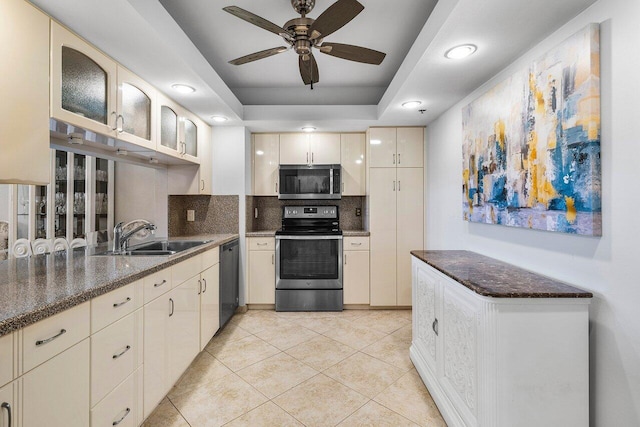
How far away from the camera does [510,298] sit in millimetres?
1310

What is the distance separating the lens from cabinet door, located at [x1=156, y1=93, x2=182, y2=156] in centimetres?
243

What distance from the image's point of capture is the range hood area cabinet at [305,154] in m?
3.81

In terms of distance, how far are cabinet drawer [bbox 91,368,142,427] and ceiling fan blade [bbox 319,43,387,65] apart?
82.6 inches

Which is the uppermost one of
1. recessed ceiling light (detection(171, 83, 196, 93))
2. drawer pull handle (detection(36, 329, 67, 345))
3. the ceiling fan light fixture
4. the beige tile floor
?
the ceiling fan light fixture

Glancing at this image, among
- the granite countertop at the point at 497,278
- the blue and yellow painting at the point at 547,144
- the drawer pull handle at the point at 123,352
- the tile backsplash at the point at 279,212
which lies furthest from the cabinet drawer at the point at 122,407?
the tile backsplash at the point at 279,212

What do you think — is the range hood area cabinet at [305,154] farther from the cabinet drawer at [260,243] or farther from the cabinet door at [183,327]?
the cabinet door at [183,327]

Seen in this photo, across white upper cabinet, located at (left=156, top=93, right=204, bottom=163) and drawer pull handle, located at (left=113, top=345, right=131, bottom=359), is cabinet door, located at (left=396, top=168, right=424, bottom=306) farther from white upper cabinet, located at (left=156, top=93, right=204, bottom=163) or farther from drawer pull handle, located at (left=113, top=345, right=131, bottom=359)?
drawer pull handle, located at (left=113, top=345, right=131, bottom=359)

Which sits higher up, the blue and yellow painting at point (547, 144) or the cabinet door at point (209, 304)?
the blue and yellow painting at point (547, 144)

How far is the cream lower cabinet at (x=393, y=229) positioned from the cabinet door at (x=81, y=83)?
2.58 meters

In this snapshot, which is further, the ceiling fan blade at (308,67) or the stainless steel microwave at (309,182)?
the stainless steel microwave at (309,182)

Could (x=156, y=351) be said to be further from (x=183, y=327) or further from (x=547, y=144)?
(x=547, y=144)

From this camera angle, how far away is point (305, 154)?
381 cm

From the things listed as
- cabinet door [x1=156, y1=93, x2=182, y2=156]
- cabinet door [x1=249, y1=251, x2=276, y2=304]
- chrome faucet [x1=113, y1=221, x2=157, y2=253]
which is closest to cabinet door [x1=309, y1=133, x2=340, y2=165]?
cabinet door [x1=249, y1=251, x2=276, y2=304]

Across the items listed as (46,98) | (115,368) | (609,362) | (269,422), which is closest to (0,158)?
(46,98)
